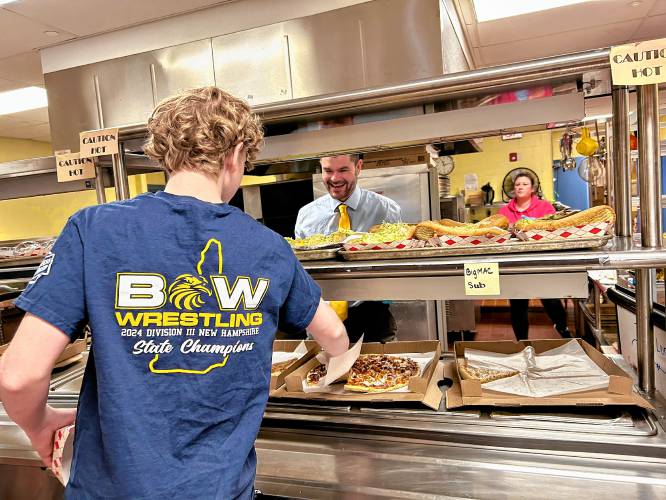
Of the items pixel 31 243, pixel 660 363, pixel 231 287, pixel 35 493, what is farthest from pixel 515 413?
pixel 31 243

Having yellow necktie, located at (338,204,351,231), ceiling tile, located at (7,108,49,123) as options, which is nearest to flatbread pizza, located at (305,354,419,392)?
yellow necktie, located at (338,204,351,231)

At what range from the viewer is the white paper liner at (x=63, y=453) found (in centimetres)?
114

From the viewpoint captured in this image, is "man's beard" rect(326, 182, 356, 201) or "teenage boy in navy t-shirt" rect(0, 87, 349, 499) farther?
"man's beard" rect(326, 182, 356, 201)

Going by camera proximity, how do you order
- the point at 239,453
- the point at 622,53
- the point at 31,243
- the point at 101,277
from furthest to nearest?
1. the point at 31,243
2. the point at 622,53
3. the point at 239,453
4. the point at 101,277

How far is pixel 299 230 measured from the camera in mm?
3344

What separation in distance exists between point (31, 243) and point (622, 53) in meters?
2.25

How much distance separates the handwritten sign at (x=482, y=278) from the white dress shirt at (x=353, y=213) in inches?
79.4

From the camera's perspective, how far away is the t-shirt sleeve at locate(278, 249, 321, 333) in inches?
46.8

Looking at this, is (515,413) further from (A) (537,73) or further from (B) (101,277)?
(B) (101,277)

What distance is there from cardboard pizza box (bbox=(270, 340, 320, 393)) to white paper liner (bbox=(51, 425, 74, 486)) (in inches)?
25.2

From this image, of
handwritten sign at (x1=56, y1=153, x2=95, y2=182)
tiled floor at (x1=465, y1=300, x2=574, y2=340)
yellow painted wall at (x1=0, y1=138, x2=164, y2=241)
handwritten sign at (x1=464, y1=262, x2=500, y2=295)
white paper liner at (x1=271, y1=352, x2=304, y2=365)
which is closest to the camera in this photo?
handwritten sign at (x1=464, y1=262, x2=500, y2=295)

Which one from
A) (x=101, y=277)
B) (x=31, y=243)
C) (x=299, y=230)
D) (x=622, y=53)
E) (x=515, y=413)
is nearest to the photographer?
(x=101, y=277)

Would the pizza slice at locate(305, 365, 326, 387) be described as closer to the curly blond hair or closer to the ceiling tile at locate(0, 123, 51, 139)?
the curly blond hair

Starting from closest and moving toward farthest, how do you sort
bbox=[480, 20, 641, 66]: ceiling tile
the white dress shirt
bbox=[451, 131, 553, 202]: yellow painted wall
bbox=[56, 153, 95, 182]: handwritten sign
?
bbox=[56, 153, 95, 182]: handwritten sign
the white dress shirt
bbox=[480, 20, 641, 66]: ceiling tile
bbox=[451, 131, 553, 202]: yellow painted wall
